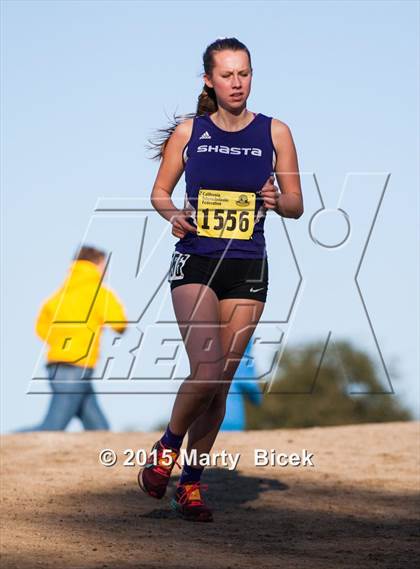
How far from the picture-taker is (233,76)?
5832 mm

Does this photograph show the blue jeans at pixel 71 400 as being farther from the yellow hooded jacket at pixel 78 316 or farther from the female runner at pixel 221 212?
the female runner at pixel 221 212

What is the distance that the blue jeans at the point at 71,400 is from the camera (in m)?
10.5

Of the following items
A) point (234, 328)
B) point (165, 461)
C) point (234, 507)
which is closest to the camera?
point (234, 328)

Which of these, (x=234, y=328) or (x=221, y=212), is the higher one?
(x=221, y=212)

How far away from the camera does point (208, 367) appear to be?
5.80 metres

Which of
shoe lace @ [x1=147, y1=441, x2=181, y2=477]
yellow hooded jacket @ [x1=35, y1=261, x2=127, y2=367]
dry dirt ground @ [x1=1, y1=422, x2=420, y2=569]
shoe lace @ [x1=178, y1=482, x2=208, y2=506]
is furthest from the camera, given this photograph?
yellow hooded jacket @ [x1=35, y1=261, x2=127, y2=367]

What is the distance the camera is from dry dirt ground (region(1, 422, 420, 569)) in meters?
5.36

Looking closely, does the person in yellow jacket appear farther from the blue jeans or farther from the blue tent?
the blue tent

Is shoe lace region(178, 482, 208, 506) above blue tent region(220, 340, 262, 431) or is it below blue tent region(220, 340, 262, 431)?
above

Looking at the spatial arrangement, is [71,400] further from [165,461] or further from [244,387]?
[165,461]

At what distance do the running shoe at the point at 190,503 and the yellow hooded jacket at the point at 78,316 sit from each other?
3934 mm

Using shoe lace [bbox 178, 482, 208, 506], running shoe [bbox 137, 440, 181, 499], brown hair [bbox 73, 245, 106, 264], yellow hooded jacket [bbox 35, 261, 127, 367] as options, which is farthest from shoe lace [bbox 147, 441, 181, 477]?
brown hair [bbox 73, 245, 106, 264]

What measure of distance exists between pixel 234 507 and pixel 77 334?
12.1ft

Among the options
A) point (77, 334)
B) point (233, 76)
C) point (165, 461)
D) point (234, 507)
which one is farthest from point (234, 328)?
point (77, 334)
